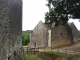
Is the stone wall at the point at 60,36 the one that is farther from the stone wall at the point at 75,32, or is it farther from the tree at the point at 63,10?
the stone wall at the point at 75,32

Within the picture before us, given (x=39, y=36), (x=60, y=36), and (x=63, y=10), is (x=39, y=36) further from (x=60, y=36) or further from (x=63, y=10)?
(x=63, y=10)

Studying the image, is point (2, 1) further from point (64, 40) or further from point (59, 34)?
point (64, 40)

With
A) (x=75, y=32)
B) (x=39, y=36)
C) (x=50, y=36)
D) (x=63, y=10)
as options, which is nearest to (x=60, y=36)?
(x=50, y=36)

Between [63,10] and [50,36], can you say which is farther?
[50,36]

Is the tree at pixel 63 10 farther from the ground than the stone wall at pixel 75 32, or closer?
farther from the ground

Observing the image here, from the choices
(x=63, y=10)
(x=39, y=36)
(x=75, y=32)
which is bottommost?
(x=39, y=36)

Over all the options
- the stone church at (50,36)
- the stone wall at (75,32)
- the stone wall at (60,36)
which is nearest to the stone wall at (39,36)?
the stone church at (50,36)

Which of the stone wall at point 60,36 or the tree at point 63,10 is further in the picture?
the stone wall at point 60,36

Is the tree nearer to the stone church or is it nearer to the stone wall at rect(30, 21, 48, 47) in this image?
the stone church

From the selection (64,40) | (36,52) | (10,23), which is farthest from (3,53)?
(64,40)

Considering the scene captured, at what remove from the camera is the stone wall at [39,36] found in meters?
23.3

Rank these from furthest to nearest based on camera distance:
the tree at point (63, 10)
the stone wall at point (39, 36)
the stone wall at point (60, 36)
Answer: the stone wall at point (39, 36) → the stone wall at point (60, 36) → the tree at point (63, 10)

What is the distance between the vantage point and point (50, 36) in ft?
71.2

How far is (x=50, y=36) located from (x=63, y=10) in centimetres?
701
